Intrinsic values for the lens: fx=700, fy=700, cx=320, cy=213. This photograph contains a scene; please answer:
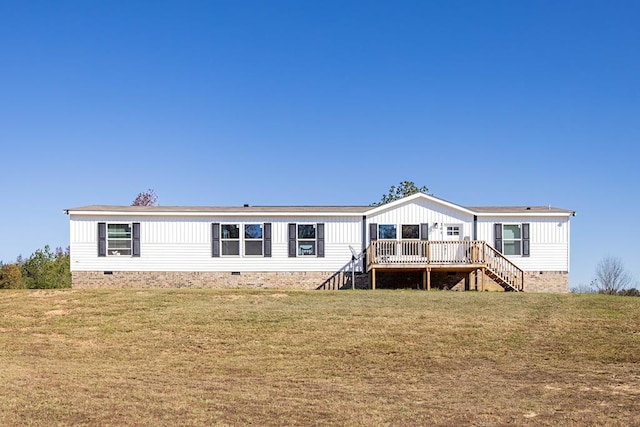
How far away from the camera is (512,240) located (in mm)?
27250

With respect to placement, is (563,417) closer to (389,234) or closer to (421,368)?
(421,368)

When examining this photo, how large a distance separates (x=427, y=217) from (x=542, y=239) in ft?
15.0

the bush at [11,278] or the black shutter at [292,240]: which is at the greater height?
the black shutter at [292,240]

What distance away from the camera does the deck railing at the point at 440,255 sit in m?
25.6

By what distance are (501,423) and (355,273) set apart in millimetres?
17965

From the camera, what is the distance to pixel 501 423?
8812 millimetres

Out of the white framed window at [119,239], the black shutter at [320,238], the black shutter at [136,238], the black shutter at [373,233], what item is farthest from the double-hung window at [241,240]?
the black shutter at [373,233]

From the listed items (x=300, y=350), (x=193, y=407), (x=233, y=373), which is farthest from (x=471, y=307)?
(x=193, y=407)

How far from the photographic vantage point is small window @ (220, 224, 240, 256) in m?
26.7

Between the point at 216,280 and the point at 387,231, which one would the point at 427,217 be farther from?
the point at 216,280

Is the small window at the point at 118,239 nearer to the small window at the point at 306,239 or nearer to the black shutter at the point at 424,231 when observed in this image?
the small window at the point at 306,239

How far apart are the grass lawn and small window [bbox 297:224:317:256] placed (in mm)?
4032

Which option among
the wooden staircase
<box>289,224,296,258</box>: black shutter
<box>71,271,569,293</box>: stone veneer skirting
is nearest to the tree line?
<box>71,271,569,293</box>: stone veneer skirting

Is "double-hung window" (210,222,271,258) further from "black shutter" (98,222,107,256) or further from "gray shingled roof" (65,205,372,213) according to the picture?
"black shutter" (98,222,107,256)
